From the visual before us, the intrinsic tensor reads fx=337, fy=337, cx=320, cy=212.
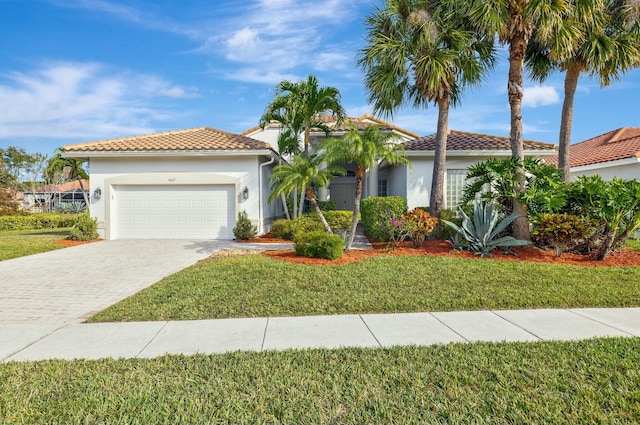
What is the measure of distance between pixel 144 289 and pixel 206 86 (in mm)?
12266

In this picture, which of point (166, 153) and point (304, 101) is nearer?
point (304, 101)

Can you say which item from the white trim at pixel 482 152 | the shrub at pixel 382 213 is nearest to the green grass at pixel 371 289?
the shrub at pixel 382 213

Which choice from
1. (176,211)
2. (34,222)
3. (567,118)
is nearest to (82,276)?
(176,211)

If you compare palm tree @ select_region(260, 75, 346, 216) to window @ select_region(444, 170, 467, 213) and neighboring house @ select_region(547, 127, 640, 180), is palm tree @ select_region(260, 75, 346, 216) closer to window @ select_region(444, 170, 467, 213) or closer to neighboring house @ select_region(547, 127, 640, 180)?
window @ select_region(444, 170, 467, 213)

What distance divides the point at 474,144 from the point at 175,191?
1294cm

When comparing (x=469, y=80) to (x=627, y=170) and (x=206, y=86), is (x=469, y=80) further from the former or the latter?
(x=206, y=86)

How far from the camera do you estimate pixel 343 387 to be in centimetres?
301

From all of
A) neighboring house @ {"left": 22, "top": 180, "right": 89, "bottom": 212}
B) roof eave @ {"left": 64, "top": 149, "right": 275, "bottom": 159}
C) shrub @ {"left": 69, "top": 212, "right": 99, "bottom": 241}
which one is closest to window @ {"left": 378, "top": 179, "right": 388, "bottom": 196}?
roof eave @ {"left": 64, "top": 149, "right": 275, "bottom": 159}

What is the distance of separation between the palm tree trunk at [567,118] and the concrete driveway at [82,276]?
499 inches

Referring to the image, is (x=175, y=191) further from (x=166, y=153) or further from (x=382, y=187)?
(x=382, y=187)

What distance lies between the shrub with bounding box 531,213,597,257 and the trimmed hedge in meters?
23.5

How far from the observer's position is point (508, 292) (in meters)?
6.05

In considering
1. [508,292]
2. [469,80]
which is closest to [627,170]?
[469,80]

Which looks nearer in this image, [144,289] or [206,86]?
[144,289]
